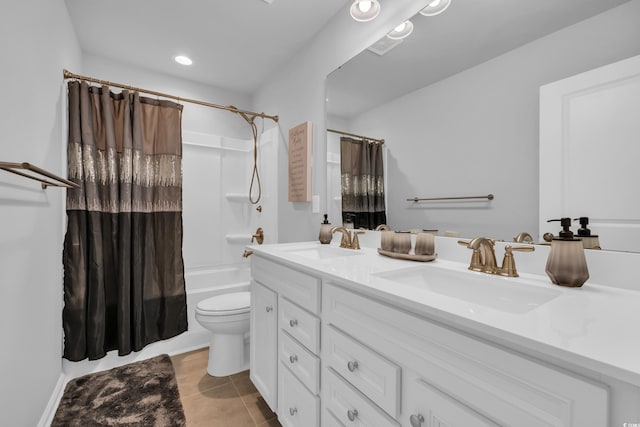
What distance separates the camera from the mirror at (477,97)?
34.9 inches

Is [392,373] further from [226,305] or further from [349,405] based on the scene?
[226,305]

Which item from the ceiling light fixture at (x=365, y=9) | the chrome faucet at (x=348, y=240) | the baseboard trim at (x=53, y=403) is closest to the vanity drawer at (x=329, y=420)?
the chrome faucet at (x=348, y=240)

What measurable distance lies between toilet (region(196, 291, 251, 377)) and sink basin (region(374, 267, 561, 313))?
1.30 metres

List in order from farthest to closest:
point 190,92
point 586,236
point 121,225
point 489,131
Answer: point 190,92 → point 121,225 → point 489,131 → point 586,236

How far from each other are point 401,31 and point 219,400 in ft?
7.65

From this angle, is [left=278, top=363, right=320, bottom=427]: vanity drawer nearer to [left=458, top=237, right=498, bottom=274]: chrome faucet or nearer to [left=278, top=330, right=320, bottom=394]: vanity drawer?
[left=278, top=330, right=320, bottom=394]: vanity drawer

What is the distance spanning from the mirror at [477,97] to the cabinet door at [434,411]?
694mm

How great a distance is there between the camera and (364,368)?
0.84 metres

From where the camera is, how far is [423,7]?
51.0 inches

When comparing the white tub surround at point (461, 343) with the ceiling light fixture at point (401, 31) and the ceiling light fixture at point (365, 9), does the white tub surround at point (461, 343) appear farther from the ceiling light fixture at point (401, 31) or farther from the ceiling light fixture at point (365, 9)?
the ceiling light fixture at point (365, 9)

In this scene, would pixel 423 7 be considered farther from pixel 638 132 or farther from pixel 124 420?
pixel 124 420

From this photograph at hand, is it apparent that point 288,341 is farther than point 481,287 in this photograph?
Yes

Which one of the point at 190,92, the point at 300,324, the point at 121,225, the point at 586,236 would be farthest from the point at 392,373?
the point at 190,92

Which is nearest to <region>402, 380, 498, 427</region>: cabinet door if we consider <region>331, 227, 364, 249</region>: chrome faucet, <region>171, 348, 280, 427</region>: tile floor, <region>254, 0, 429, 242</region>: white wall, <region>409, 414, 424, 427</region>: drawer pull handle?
<region>409, 414, 424, 427</region>: drawer pull handle
